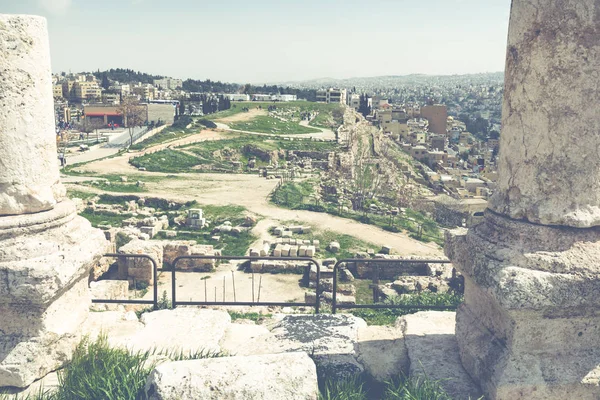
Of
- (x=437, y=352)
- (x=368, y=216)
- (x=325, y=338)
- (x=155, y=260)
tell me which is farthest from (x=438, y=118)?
(x=437, y=352)

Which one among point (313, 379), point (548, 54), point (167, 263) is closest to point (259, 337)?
point (313, 379)

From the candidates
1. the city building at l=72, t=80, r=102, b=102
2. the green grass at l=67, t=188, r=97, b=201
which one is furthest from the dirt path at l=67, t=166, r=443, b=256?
the city building at l=72, t=80, r=102, b=102

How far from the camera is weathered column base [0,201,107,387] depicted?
4.27 m

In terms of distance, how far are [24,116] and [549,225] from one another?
4.70 meters

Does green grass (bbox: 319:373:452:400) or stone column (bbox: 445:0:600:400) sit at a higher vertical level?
stone column (bbox: 445:0:600:400)

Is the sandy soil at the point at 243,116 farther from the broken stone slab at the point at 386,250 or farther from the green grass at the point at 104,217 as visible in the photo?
the broken stone slab at the point at 386,250

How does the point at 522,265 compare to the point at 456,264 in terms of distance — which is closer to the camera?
the point at 522,265

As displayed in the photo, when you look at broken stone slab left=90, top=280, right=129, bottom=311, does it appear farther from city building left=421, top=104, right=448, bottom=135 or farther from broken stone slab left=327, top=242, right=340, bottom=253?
city building left=421, top=104, right=448, bottom=135

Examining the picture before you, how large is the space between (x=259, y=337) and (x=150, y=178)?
26400 millimetres

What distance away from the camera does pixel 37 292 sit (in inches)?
168

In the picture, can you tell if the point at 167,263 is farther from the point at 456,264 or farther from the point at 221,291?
the point at 456,264

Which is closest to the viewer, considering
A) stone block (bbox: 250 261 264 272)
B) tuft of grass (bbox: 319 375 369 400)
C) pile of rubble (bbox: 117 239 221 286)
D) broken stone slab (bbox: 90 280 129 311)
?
tuft of grass (bbox: 319 375 369 400)

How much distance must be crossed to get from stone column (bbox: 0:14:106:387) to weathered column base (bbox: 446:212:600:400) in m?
3.76

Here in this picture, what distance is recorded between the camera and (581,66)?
3.80 m
